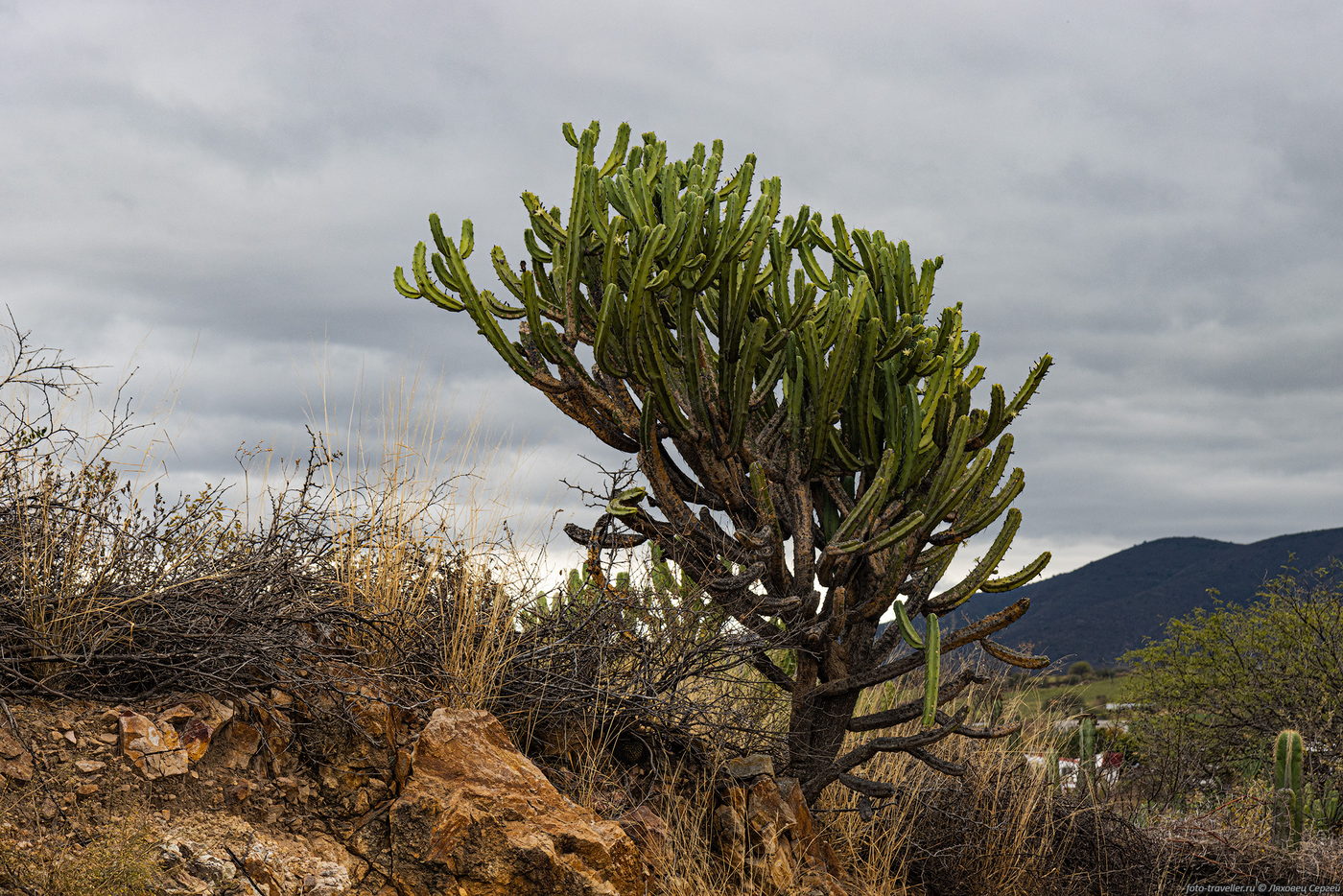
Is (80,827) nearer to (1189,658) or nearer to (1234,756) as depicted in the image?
(1234,756)

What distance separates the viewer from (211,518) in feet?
18.3

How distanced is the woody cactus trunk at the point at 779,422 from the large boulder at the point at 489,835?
182cm

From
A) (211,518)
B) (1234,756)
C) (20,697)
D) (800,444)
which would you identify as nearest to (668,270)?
(800,444)

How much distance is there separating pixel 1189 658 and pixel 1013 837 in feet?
35.5

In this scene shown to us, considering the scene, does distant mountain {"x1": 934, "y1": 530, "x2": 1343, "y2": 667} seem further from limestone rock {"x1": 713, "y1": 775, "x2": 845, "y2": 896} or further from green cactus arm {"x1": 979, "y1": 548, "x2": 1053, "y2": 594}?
limestone rock {"x1": 713, "y1": 775, "x2": 845, "y2": 896}

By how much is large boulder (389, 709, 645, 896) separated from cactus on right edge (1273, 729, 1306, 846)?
6960mm

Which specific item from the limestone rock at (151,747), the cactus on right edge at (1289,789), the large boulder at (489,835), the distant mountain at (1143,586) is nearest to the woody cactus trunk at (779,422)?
the large boulder at (489,835)

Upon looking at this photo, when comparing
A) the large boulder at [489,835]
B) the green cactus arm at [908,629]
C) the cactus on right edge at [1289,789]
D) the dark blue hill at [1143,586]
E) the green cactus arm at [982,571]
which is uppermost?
the dark blue hill at [1143,586]

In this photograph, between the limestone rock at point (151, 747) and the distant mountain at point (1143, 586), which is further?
the distant mountain at point (1143, 586)

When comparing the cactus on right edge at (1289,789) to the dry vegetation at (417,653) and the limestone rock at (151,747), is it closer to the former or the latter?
the dry vegetation at (417,653)

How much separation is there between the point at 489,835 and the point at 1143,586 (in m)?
176

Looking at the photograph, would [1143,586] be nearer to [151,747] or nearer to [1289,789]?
[1289,789]

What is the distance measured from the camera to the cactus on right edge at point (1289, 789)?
30.9ft

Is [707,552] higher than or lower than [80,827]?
higher
